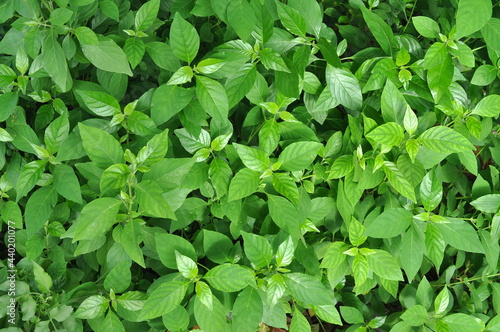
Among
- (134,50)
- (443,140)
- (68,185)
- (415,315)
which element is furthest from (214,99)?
(415,315)

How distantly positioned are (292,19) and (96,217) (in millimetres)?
864

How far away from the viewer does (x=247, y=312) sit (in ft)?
4.60

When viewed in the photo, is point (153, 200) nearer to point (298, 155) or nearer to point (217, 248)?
point (217, 248)

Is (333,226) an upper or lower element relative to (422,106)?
lower

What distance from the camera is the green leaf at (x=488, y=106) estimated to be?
1.52m

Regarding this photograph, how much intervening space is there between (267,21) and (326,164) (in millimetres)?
565

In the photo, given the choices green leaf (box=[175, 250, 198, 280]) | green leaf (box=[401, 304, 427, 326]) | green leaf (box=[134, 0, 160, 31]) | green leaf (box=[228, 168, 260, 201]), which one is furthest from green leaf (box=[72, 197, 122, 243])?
green leaf (box=[401, 304, 427, 326])

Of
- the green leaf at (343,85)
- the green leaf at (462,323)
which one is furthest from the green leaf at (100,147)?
the green leaf at (462,323)

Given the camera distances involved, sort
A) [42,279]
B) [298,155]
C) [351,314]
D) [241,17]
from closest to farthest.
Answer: [241,17] → [298,155] → [42,279] → [351,314]

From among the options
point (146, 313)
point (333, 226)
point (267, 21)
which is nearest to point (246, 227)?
point (333, 226)

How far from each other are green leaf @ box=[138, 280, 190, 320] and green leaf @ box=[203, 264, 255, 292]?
0.09 meters

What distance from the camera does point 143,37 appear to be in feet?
5.11

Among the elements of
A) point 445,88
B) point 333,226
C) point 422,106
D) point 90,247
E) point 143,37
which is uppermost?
point 143,37

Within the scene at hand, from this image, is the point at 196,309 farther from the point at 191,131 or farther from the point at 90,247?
the point at 191,131
